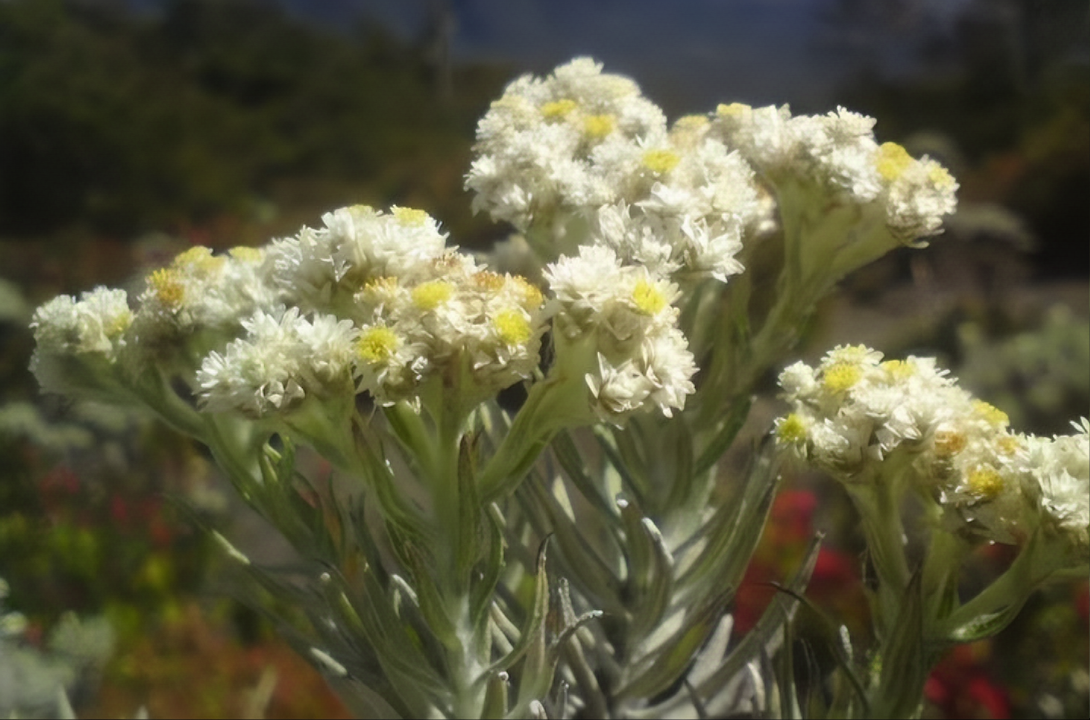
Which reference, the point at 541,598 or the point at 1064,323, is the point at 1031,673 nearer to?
the point at 541,598

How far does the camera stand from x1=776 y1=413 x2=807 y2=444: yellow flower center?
0.31 metres

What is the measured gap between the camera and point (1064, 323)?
130 centimetres

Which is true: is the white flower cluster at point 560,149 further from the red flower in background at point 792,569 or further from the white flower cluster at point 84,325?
the red flower in background at point 792,569

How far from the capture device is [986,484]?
0.98ft

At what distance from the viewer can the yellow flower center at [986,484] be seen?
11.8 inches

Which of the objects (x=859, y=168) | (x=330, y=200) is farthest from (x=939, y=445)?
(x=330, y=200)

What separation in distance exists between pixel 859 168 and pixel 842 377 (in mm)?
87

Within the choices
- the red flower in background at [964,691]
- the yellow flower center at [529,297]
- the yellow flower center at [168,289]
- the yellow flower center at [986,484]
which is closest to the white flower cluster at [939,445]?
the yellow flower center at [986,484]

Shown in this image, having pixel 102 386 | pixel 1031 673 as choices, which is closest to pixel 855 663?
pixel 102 386

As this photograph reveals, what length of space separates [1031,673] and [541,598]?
530mm

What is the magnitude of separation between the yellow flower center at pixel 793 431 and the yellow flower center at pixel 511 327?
10 centimetres

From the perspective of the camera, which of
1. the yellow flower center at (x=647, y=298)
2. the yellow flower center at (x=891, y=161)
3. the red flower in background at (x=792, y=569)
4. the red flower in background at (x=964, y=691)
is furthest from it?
the red flower in background at (x=792, y=569)

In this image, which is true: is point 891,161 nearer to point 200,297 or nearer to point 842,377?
point 842,377

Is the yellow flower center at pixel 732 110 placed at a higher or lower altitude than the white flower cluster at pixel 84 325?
higher
